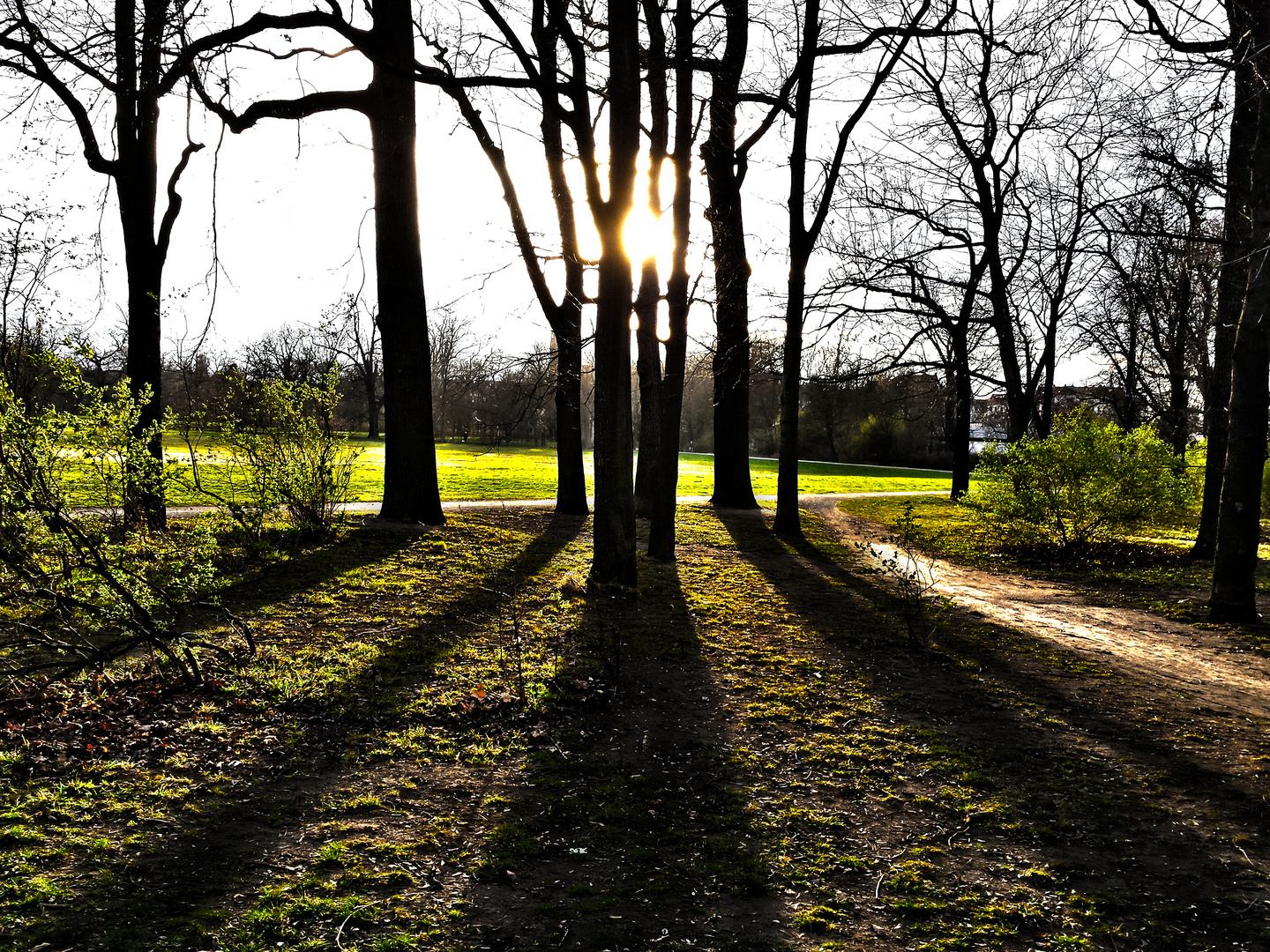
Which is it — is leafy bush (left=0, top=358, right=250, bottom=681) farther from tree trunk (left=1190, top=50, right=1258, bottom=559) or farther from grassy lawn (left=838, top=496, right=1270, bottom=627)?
tree trunk (left=1190, top=50, right=1258, bottom=559)

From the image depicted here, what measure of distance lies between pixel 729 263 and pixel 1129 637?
9.30 m

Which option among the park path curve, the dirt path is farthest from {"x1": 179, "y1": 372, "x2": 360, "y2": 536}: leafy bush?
the dirt path

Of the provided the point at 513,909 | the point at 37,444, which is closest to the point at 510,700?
the point at 513,909

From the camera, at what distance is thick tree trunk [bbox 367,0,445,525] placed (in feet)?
32.3

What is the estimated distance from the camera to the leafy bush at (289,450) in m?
8.35

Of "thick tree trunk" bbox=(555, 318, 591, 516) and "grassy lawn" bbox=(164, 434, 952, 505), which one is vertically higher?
"thick tree trunk" bbox=(555, 318, 591, 516)

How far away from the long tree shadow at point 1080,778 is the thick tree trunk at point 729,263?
302 inches

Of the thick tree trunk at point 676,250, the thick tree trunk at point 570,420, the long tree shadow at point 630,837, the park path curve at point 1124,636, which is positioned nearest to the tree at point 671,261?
the thick tree trunk at point 676,250

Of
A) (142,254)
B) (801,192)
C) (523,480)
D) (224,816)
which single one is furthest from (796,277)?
(523,480)

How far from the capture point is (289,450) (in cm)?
898

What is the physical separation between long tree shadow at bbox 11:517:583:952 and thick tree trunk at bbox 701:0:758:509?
30.1 feet

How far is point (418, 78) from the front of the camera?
7.23 metres

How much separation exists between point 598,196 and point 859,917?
668 cm

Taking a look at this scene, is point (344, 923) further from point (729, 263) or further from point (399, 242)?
point (729, 263)
